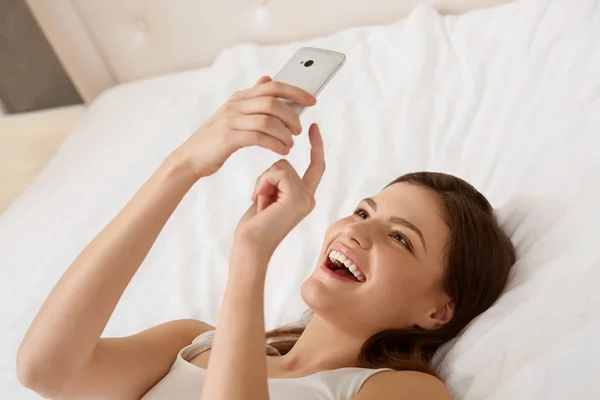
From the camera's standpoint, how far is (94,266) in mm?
892

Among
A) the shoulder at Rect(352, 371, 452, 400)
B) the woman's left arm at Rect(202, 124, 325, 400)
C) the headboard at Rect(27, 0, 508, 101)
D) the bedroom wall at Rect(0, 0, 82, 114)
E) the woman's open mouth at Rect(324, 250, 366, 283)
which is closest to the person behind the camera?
the woman's left arm at Rect(202, 124, 325, 400)

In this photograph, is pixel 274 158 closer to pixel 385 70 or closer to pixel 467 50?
pixel 385 70

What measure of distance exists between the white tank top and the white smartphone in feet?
1.31

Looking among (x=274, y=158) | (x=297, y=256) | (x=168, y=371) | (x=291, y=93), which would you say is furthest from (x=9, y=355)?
(x=291, y=93)

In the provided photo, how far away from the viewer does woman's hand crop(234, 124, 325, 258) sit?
2.54ft

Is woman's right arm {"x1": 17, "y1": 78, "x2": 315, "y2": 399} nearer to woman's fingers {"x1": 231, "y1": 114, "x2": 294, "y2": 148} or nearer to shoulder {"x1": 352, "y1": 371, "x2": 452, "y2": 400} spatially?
woman's fingers {"x1": 231, "y1": 114, "x2": 294, "y2": 148}

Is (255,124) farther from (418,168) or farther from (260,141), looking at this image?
(418,168)

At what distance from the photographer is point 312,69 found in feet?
2.97

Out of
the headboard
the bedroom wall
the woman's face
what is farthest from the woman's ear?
the bedroom wall

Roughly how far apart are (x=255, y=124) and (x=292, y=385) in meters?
0.38

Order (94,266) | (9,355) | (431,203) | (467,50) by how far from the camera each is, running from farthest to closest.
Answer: (467,50) < (9,355) < (431,203) < (94,266)

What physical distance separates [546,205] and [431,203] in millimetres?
205

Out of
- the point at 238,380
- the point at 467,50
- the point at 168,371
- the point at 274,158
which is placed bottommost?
the point at 238,380

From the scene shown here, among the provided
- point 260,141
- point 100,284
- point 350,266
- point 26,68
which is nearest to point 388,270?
point 350,266
